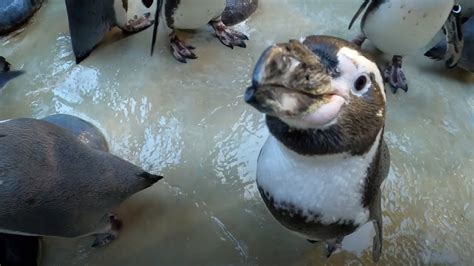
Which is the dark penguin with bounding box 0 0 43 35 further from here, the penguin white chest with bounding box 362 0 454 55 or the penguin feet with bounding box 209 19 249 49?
the penguin white chest with bounding box 362 0 454 55

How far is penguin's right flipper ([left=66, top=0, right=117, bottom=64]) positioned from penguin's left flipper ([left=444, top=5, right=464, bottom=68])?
0.83m

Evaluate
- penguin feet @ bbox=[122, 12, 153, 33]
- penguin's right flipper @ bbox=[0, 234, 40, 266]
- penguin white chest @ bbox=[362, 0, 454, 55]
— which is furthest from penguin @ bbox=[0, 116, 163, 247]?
penguin white chest @ bbox=[362, 0, 454, 55]

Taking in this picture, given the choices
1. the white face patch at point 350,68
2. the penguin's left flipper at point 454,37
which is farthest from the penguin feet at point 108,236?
the penguin's left flipper at point 454,37

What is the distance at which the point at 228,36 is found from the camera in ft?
4.74

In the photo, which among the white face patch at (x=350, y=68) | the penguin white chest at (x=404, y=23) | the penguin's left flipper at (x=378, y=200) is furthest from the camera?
A: the penguin white chest at (x=404, y=23)

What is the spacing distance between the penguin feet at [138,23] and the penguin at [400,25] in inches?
23.0

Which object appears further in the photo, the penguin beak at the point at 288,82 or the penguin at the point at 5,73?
the penguin at the point at 5,73

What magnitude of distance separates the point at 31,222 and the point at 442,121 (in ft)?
3.00

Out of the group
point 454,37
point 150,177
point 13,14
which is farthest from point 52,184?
point 454,37

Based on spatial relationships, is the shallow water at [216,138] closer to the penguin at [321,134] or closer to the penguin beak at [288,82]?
the penguin at [321,134]

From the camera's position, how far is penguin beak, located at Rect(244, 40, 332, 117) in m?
0.55

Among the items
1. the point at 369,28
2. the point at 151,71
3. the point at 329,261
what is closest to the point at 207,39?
the point at 151,71

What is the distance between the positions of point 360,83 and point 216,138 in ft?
1.90

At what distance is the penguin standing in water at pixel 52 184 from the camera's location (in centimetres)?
93
